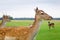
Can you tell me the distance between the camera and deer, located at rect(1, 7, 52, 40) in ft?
17.2

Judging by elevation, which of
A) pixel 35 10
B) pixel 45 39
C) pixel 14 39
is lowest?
pixel 45 39

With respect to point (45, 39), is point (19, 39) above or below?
above

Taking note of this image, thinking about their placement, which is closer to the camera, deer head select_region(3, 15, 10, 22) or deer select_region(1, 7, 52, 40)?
deer select_region(1, 7, 52, 40)

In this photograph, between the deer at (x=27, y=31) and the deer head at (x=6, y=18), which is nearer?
the deer at (x=27, y=31)

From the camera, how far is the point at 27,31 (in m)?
5.28

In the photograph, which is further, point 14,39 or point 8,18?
point 8,18

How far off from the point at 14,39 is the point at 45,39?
3988mm

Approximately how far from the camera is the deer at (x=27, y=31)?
524 centimetres

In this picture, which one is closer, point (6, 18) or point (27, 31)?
point (27, 31)

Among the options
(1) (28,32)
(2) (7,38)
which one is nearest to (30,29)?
(1) (28,32)

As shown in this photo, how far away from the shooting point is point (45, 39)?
924cm

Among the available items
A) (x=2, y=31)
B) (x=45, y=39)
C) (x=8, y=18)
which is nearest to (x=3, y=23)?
(x=8, y=18)

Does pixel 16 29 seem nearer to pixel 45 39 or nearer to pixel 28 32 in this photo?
pixel 28 32

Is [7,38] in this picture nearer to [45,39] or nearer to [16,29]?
[16,29]
